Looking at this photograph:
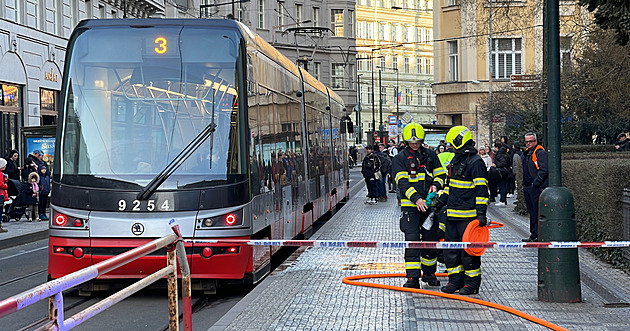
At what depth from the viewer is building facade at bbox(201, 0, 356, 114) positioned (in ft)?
216

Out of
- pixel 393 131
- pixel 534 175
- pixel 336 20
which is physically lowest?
pixel 534 175

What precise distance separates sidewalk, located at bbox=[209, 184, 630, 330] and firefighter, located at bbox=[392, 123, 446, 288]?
44cm

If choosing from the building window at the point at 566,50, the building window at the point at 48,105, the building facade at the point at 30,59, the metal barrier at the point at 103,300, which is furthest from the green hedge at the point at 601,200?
the building window at the point at 48,105

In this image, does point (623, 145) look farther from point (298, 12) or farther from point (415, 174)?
point (298, 12)

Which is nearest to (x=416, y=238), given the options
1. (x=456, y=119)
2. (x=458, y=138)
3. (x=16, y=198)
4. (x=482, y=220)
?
(x=482, y=220)

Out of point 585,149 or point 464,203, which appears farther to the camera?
point 585,149

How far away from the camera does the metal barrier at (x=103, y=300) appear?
12.2 feet

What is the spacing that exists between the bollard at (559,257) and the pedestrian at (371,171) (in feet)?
57.4

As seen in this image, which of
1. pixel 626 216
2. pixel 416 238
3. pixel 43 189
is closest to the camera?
pixel 416 238

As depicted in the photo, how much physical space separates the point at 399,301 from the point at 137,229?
281cm

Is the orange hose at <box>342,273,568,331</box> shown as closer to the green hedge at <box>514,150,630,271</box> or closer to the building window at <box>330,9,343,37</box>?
the green hedge at <box>514,150,630,271</box>

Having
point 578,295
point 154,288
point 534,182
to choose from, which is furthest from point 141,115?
point 534,182

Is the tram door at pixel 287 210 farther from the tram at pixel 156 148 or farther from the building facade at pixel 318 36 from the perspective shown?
the building facade at pixel 318 36

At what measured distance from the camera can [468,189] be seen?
9.68 meters
